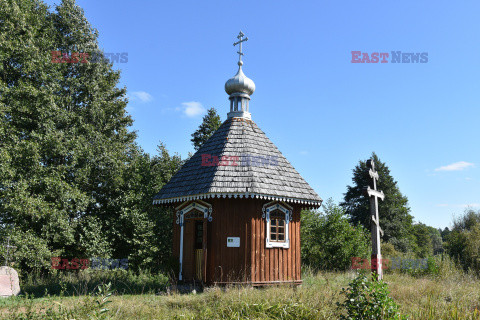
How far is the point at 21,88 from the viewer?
17438mm

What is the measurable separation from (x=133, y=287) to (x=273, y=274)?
4707 mm

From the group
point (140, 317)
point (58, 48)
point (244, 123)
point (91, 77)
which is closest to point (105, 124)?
point (91, 77)

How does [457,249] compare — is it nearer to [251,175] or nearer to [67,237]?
[251,175]

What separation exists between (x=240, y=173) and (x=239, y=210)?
1150mm

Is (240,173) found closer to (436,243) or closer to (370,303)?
(370,303)

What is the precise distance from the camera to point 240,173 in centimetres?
1194

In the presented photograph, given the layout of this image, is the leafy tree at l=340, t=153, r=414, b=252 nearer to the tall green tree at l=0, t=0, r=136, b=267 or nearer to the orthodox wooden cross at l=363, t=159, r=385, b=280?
the tall green tree at l=0, t=0, r=136, b=267

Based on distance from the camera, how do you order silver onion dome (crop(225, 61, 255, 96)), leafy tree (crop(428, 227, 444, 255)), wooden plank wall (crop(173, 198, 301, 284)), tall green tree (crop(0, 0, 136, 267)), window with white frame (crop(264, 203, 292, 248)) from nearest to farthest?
1. wooden plank wall (crop(173, 198, 301, 284))
2. window with white frame (crop(264, 203, 292, 248))
3. silver onion dome (crop(225, 61, 255, 96))
4. tall green tree (crop(0, 0, 136, 267))
5. leafy tree (crop(428, 227, 444, 255))

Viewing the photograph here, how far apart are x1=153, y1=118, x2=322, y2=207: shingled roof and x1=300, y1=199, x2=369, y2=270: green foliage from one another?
6678 mm

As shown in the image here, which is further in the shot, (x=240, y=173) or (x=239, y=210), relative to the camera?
(x=240, y=173)

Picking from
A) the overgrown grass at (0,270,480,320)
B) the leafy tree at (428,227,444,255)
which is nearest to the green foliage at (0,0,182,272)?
the overgrown grass at (0,270,480,320)

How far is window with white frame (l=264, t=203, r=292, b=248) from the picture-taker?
1197 cm

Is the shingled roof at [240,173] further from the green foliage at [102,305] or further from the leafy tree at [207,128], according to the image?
the leafy tree at [207,128]

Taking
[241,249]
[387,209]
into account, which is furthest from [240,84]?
[387,209]
